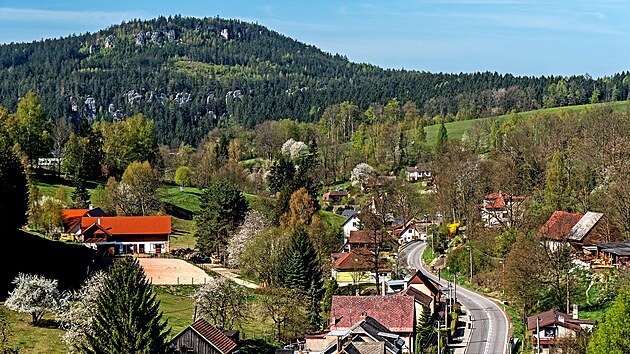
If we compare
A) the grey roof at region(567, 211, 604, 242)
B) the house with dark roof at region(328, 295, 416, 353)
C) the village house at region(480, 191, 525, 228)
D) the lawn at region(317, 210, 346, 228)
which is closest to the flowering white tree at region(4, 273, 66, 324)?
the house with dark roof at region(328, 295, 416, 353)

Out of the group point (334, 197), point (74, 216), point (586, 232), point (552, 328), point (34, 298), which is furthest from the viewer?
point (334, 197)

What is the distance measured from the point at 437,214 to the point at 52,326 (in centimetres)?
6137

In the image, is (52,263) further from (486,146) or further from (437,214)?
(486,146)

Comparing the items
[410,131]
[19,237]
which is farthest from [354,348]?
[410,131]

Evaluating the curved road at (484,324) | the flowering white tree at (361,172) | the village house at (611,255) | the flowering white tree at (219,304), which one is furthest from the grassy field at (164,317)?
the flowering white tree at (361,172)

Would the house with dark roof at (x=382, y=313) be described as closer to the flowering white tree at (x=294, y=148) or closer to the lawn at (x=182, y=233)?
the lawn at (x=182, y=233)

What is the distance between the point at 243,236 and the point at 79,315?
31029 millimetres

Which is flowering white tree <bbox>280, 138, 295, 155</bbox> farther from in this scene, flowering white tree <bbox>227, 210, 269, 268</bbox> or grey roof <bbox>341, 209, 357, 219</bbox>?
flowering white tree <bbox>227, 210, 269, 268</bbox>

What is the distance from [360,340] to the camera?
1682 inches

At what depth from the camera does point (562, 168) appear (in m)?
75.7

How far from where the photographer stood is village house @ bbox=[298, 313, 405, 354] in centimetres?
4078

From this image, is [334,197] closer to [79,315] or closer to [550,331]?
[550,331]

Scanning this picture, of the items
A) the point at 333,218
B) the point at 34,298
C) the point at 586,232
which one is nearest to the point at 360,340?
the point at 34,298

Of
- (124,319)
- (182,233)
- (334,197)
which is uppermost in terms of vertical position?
(124,319)
